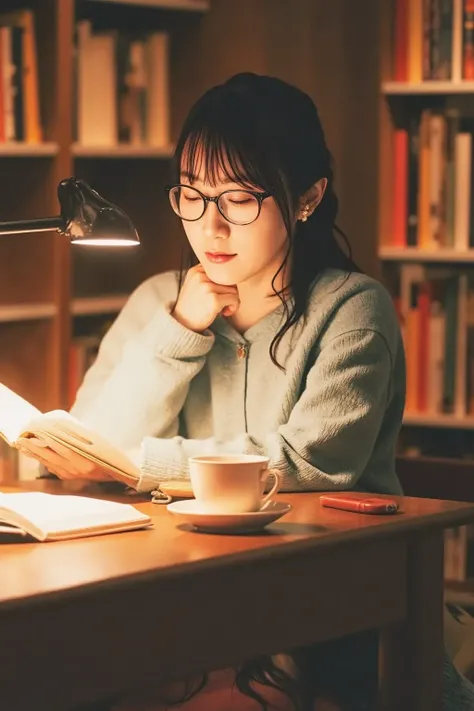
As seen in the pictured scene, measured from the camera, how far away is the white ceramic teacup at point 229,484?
1.49 meters

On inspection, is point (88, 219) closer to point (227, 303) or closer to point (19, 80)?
point (227, 303)

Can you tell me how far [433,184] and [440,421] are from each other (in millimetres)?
587

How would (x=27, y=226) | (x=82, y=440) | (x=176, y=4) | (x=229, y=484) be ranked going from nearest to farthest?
(x=229, y=484) → (x=27, y=226) → (x=82, y=440) → (x=176, y=4)

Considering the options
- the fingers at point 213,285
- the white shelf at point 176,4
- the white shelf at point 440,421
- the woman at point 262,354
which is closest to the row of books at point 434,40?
the white shelf at point 176,4

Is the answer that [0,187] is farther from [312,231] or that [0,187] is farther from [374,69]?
[312,231]

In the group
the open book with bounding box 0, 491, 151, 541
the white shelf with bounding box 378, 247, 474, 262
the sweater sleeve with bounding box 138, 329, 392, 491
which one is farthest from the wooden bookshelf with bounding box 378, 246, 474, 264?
the open book with bounding box 0, 491, 151, 541

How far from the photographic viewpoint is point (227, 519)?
147 centimetres

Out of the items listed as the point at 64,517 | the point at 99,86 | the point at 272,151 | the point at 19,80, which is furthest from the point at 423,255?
the point at 64,517

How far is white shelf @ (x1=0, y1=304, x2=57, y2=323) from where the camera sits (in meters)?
3.11

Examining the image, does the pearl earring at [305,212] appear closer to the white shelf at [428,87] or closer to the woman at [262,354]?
the woman at [262,354]

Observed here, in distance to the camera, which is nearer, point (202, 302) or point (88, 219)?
point (88, 219)

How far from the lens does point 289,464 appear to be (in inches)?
70.0

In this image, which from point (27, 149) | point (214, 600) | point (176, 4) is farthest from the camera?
point (176, 4)

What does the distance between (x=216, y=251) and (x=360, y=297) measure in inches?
9.3
